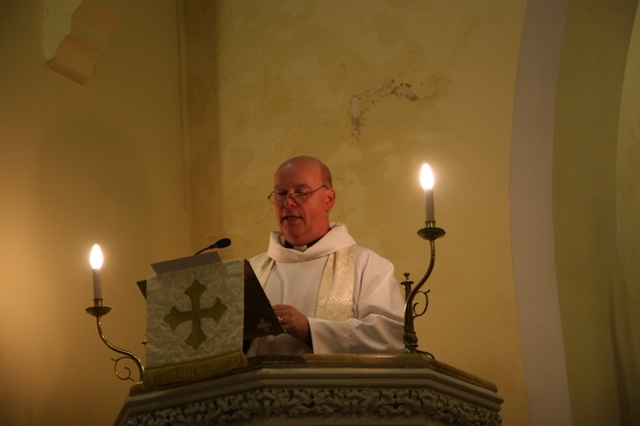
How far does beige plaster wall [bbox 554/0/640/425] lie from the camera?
6281mm

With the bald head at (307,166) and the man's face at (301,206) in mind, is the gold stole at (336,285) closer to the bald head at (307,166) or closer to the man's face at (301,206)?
the man's face at (301,206)

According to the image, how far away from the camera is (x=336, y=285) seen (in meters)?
5.65

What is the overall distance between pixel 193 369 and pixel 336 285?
1414 mm

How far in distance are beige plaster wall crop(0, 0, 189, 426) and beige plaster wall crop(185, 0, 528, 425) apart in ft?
1.57

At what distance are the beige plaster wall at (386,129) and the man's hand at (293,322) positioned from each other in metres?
1.62

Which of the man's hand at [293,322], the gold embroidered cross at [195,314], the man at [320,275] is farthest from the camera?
the man at [320,275]

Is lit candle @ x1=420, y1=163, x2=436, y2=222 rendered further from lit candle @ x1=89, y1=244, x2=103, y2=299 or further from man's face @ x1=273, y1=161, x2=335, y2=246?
lit candle @ x1=89, y1=244, x2=103, y2=299

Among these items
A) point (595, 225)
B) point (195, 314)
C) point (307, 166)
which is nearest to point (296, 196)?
point (307, 166)

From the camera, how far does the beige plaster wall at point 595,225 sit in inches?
247

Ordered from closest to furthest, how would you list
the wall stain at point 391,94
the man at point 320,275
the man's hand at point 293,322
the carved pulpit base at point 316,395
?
1. the carved pulpit base at point 316,395
2. the man's hand at point 293,322
3. the man at point 320,275
4. the wall stain at point 391,94

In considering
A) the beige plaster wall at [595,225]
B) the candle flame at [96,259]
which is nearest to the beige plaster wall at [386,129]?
the beige plaster wall at [595,225]

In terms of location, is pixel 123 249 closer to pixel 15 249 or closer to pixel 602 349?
pixel 15 249

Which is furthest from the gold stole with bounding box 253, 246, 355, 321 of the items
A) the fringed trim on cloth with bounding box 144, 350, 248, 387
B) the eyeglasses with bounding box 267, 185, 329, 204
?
the fringed trim on cloth with bounding box 144, 350, 248, 387

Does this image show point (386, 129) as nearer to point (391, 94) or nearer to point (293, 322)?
point (391, 94)
